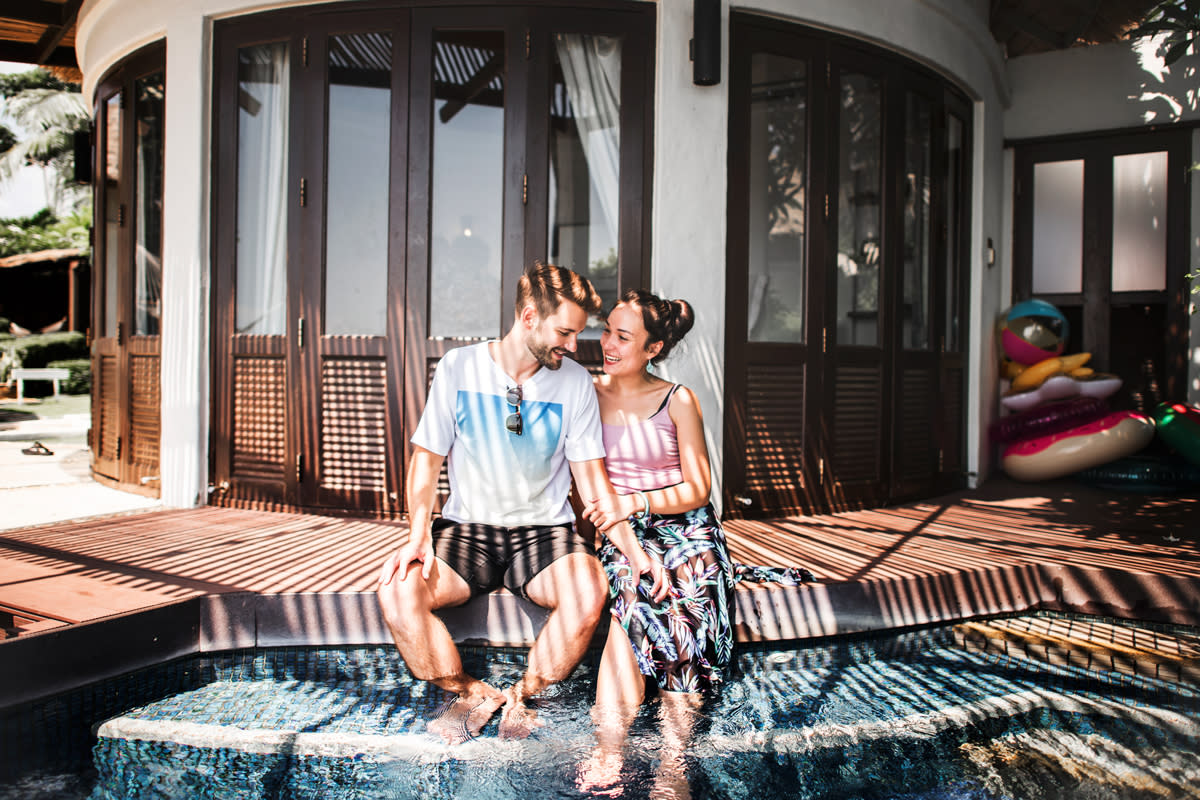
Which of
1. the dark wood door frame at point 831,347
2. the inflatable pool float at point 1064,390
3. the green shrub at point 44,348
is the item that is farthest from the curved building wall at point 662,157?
the green shrub at point 44,348

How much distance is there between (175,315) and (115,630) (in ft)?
8.62

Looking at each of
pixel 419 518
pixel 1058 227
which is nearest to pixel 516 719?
pixel 419 518

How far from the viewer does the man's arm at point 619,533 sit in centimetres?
235

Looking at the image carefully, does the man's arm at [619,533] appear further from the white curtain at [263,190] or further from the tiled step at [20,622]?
the white curtain at [263,190]

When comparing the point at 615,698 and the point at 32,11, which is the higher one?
the point at 32,11

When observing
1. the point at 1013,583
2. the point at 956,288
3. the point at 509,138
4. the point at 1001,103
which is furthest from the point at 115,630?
the point at 1001,103

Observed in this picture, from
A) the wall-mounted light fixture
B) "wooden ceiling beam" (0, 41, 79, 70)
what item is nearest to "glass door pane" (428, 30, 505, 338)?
the wall-mounted light fixture

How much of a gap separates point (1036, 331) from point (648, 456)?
4.64 metres

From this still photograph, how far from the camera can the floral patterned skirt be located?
2.31 meters

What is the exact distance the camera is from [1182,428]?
5.11m

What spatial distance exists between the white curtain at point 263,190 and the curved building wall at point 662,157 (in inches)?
8.0

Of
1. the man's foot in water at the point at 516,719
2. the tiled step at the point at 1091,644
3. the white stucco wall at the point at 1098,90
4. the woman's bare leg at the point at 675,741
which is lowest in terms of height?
the woman's bare leg at the point at 675,741

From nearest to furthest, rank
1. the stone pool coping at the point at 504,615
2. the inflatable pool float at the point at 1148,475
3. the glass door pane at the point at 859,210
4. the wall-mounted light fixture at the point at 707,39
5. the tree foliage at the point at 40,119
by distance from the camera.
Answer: the stone pool coping at the point at 504,615 < the wall-mounted light fixture at the point at 707,39 < the glass door pane at the point at 859,210 < the inflatable pool float at the point at 1148,475 < the tree foliage at the point at 40,119

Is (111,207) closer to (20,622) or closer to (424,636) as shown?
(20,622)
